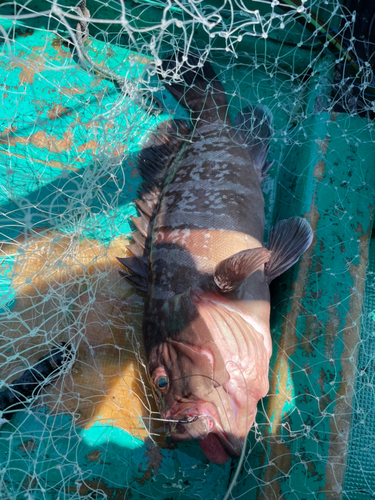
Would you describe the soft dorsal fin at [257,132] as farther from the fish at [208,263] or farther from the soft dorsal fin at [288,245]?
the soft dorsal fin at [288,245]

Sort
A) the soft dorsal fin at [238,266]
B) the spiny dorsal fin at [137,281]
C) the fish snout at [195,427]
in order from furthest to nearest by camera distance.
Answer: the spiny dorsal fin at [137,281]
the soft dorsal fin at [238,266]
the fish snout at [195,427]

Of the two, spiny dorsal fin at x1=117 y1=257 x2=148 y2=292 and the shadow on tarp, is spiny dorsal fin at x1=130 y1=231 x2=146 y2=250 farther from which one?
the shadow on tarp

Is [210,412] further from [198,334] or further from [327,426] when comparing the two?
[327,426]

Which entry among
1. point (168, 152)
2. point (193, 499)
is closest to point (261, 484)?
point (193, 499)

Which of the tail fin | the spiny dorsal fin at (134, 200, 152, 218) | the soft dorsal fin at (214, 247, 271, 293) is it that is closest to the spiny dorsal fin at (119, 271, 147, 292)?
the spiny dorsal fin at (134, 200, 152, 218)

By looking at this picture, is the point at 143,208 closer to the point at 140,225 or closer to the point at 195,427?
the point at 140,225

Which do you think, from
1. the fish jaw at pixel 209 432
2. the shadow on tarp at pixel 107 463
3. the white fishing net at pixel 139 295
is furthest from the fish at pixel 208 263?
the shadow on tarp at pixel 107 463
